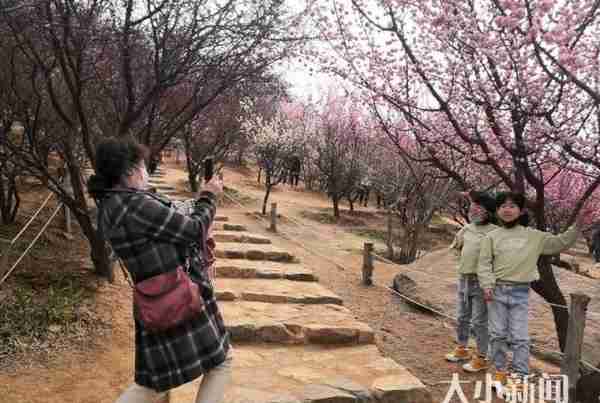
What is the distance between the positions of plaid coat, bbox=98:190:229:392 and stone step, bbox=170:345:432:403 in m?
0.96

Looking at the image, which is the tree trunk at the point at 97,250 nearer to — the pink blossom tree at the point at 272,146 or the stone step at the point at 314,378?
the stone step at the point at 314,378

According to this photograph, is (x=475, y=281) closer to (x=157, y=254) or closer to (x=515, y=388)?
(x=515, y=388)

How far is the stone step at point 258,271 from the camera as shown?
585 cm

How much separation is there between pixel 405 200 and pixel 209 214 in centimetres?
1047

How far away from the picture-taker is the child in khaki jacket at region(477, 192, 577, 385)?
3.48 metres

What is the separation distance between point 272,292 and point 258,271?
0.79 metres

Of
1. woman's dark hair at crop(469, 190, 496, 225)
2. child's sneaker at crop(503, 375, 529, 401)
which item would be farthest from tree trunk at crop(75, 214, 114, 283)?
child's sneaker at crop(503, 375, 529, 401)

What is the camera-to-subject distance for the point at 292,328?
13.6 ft

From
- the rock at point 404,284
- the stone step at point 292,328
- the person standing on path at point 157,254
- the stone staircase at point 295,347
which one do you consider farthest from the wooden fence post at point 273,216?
the person standing on path at point 157,254

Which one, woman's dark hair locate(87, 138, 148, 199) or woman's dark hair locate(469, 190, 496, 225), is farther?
woman's dark hair locate(469, 190, 496, 225)

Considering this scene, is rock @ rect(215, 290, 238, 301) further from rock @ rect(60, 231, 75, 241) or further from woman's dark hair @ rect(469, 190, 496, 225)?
rock @ rect(60, 231, 75, 241)

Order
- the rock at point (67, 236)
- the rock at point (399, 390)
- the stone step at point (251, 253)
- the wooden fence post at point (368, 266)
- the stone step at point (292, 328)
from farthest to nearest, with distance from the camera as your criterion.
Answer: the rock at point (67, 236) < the wooden fence post at point (368, 266) < the stone step at point (251, 253) < the stone step at point (292, 328) < the rock at point (399, 390)

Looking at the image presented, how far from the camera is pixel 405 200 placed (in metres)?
12.1

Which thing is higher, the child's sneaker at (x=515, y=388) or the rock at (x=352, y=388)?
the rock at (x=352, y=388)
